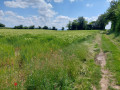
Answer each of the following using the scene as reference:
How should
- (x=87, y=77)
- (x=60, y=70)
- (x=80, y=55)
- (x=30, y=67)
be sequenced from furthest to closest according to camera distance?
(x=80, y=55) < (x=87, y=77) < (x=60, y=70) < (x=30, y=67)

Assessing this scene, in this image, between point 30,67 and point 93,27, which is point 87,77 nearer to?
point 30,67

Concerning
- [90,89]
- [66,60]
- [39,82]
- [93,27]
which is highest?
[93,27]

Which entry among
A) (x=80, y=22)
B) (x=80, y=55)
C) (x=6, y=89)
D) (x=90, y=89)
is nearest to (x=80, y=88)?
(x=90, y=89)

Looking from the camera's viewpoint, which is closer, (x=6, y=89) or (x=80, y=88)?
(x=6, y=89)

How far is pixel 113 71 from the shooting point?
15.1 feet

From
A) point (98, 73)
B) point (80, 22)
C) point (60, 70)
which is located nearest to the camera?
point (60, 70)

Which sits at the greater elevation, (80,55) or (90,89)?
(80,55)

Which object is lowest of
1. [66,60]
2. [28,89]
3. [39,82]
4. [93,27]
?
[28,89]

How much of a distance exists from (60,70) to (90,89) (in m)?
1.36

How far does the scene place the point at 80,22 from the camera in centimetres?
8425

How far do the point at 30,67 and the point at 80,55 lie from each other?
3.93 meters

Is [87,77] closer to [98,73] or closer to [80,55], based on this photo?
[98,73]

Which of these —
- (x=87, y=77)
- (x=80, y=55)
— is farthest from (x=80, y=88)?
(x=80, y=55)

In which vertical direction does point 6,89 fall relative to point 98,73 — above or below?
above
